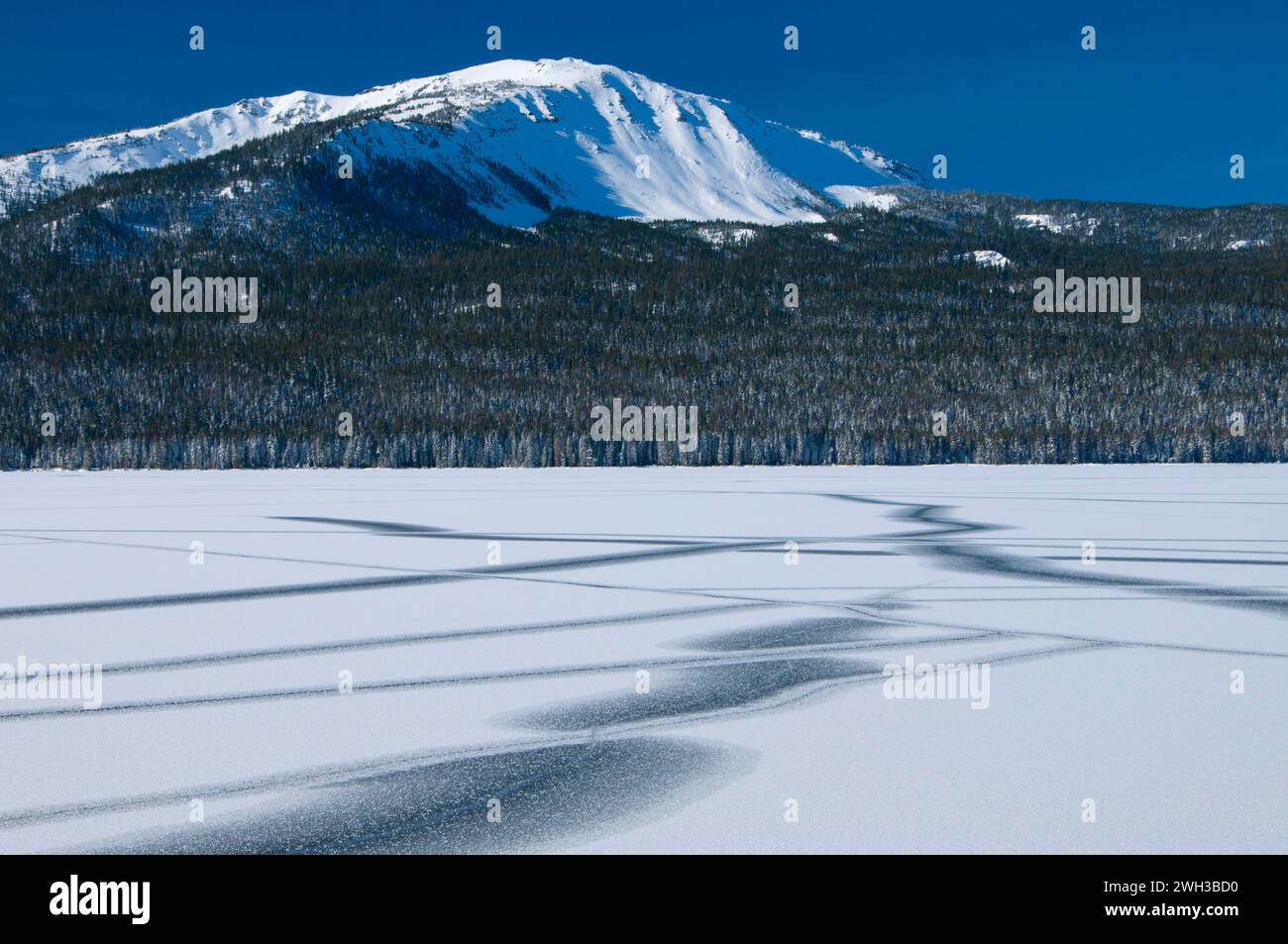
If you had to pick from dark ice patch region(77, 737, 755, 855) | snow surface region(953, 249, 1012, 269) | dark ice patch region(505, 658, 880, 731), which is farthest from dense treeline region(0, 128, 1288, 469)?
dark ice patch region(77, 737, 755, 855)

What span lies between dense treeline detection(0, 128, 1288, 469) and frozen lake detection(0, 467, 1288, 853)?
60444mm

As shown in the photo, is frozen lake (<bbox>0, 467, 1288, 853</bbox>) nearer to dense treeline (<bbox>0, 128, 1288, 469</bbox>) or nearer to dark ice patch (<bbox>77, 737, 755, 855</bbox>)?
dark ice patch (<bbox>77, 737, 755, 855</bbox>)

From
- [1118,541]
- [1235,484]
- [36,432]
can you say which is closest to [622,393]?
[36,432]

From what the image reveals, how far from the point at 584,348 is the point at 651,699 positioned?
119513mm

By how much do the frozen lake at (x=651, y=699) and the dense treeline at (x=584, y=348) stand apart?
60.4m

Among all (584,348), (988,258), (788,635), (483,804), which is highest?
(988,258)

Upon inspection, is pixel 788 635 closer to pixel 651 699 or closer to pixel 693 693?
pixel 693 693

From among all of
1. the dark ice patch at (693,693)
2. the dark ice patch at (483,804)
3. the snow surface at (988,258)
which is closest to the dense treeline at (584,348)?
the snow surface at (988,258)

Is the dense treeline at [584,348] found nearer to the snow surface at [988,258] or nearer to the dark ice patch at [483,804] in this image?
the snow surface at [988,258]

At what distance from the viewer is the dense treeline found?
274 feet

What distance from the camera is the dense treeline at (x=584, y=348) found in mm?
83438

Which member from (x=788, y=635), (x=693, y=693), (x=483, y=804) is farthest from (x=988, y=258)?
(x=483, y=804)

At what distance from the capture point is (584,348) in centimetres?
12644
